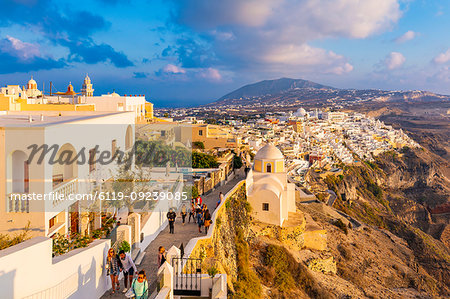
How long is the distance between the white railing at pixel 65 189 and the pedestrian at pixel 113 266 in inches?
72.3

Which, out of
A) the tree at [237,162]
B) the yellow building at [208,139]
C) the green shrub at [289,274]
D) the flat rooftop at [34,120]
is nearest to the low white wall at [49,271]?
the flat rooftop at [34,120]

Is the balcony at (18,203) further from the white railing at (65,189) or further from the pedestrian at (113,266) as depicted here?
the pedestrian at (113,266)

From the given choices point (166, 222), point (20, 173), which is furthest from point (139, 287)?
point (166, 222)

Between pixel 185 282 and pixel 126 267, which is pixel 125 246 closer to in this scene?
pixel 126 267

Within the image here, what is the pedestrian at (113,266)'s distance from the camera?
22.5 ft

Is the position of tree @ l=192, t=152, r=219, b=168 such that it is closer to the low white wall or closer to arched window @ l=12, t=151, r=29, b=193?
arched window @ l=12, t=151, r=29, b=193

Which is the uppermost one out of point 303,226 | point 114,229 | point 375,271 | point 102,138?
point 102,138

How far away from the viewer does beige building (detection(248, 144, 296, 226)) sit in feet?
61.9

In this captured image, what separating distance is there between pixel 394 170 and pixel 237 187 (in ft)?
195

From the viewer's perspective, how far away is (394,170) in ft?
221

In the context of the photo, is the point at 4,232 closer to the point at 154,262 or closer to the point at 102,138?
the point at 154,262

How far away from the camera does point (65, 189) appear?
819 cm

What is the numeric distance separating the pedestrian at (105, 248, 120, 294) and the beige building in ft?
40.4

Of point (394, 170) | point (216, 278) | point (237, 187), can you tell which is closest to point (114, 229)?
point (216, 278)
